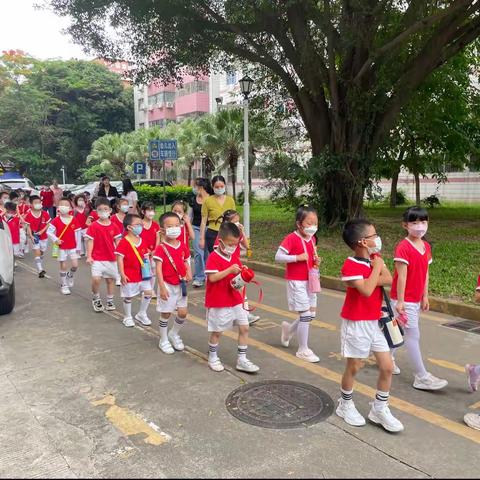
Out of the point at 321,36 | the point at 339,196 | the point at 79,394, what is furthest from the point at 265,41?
A: the point at 79,394

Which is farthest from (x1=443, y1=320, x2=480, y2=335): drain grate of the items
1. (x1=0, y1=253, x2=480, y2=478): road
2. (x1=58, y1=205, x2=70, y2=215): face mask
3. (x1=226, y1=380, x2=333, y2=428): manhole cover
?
(x1=58, y1=205, x2=70, y2=215): face mask

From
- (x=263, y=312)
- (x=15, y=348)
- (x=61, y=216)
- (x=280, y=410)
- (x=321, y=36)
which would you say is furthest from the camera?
(x=321, y=36)

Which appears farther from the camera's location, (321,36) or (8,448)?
(321,36)

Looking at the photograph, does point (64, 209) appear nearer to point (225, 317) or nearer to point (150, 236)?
point (150, 236)

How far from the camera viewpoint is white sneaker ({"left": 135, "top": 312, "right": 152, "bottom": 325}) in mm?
6223

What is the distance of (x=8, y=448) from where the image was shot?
131 inches

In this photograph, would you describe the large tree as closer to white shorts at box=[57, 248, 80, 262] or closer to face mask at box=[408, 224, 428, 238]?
white shorts at box=[57, 248, 80, 262]

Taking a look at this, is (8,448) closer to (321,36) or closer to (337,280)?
(337,280)

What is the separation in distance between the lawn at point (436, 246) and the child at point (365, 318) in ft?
11.4

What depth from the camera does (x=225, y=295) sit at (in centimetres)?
452

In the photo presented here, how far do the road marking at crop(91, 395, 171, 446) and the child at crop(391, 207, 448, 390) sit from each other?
2078mm

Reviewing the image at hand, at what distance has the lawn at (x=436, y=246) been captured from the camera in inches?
288

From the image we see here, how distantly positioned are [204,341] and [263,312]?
140 centimetres

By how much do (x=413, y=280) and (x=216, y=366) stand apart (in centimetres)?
189
